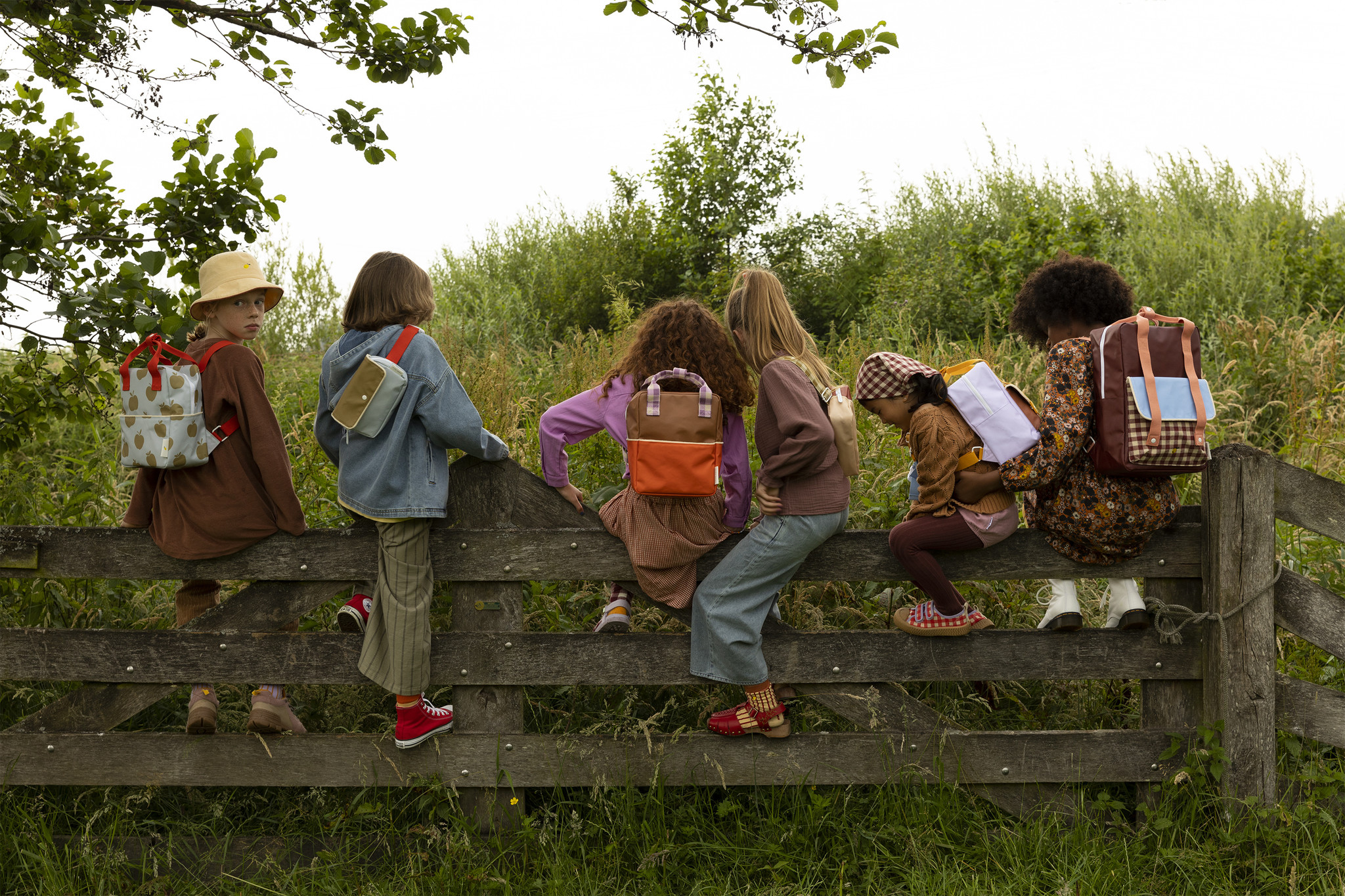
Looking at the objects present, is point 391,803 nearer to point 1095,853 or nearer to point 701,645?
point 701,645

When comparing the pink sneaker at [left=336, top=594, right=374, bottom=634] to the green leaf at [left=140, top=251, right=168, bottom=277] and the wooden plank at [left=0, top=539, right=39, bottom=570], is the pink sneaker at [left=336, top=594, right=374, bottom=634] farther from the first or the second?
the green leaf at [left=140, top=251, right=168, bottom=277]

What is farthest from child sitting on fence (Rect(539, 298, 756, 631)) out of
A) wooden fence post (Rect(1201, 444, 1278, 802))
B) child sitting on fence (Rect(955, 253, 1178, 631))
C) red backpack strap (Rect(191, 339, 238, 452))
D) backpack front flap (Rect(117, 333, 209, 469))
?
wooden fence post (Rect(1201, 444, 1278, 802))

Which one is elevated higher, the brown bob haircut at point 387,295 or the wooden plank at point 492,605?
the brown bob haircut at point 387,295

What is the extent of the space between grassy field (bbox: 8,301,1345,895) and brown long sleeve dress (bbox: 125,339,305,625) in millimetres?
581

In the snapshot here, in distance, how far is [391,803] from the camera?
3.33 metres

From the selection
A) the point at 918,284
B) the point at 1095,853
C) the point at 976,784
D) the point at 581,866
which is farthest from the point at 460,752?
the point at 918,284

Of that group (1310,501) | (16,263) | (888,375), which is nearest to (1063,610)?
(1310,501)

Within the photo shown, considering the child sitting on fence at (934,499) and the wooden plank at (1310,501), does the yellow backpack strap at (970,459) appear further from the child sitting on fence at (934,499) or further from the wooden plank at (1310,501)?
the wooden plank at (1310,501)

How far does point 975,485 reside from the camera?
3062mm

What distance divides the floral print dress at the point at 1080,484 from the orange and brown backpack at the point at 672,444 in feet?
3.37

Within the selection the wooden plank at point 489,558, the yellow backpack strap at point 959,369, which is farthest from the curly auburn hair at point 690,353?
the yellow backpack strap at point 959,369

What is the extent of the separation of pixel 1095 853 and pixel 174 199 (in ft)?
14.2

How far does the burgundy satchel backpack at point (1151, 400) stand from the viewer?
287 cm

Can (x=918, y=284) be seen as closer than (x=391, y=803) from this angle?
No
